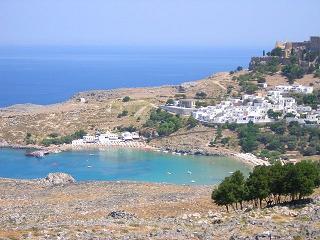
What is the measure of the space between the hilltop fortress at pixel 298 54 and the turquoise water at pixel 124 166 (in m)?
37.1

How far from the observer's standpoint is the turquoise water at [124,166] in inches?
2675

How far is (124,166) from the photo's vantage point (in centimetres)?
7481

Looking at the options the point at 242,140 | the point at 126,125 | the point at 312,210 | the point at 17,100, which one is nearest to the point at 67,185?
the point at 312,210

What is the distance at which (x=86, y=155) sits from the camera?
8288cm

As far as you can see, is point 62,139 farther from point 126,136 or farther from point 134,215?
point 134,215

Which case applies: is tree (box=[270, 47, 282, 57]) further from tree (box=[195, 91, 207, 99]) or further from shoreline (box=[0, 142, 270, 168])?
shoreline (box=[0, 142, 270, 168])

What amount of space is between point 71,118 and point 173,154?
24.7 meters

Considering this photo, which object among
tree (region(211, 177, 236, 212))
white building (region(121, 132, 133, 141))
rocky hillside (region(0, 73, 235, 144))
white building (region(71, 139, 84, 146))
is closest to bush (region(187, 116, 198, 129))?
rocky hillside (region(0, 73, 235, 144))

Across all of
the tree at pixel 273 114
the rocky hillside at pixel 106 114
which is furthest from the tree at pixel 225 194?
the tree at pixel 273 114

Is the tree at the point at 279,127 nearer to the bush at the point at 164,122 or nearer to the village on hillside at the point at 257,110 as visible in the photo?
the village on hillside at the point at 257,110

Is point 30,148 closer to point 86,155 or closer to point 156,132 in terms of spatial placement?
point 86,155

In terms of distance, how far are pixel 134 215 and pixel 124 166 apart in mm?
44532

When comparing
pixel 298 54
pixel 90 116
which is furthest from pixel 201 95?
pixel 298 54

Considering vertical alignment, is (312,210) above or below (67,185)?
above
